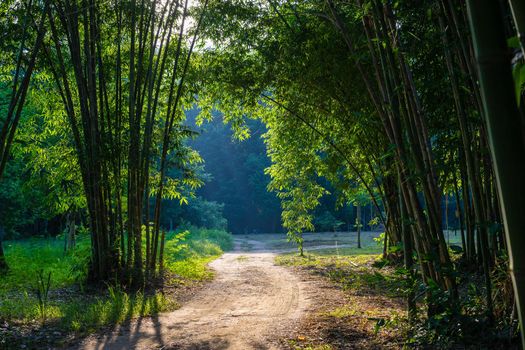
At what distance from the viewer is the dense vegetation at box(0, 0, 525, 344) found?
2.83 meters

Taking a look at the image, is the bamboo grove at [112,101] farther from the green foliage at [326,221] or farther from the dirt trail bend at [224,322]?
the green foliage at [326,221]

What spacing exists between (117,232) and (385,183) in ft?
15.5

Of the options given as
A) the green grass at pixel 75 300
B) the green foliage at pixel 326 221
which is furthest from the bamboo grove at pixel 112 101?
the green foliage at pixel 326 221

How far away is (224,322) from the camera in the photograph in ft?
15.5

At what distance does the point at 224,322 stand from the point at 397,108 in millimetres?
2896

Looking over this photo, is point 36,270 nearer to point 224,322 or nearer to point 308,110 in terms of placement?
point 224,322

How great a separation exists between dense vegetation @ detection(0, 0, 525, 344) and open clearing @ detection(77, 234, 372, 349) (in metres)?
1.34

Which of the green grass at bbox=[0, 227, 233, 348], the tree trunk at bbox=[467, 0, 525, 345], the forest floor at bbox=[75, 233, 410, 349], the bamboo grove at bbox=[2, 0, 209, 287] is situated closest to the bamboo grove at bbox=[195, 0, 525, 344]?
the tree trunk at bbox=[467, 0, 525, 345]

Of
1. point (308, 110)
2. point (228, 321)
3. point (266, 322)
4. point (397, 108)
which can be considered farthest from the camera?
point (308, 110)

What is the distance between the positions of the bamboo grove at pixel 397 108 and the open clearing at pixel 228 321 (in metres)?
1.43

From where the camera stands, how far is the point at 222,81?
8148 millimetres

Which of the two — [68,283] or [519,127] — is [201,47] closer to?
[68,283]

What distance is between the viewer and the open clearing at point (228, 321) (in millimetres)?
3932

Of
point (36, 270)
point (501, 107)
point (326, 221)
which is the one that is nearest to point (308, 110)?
point (36, 270)
